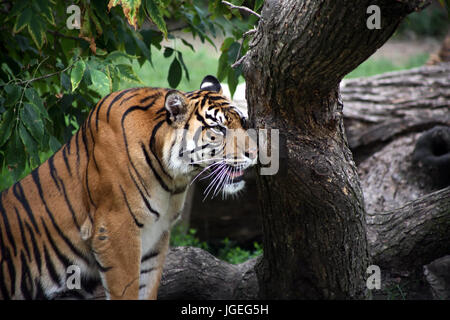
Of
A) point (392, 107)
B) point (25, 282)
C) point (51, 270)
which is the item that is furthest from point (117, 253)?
point (392, 107)

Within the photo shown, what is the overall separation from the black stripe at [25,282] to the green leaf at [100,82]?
3.20 ft

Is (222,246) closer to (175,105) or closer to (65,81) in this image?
(65,81)

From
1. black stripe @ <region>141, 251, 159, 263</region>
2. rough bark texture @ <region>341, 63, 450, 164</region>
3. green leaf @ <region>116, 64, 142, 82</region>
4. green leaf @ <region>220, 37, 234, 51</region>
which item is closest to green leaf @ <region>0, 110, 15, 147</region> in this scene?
green leaf @ <region>116, 64, 142, 82</region>

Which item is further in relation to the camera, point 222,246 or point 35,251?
point 222,246

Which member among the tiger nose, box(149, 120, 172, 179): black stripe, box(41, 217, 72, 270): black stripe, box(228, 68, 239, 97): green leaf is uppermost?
box(228, 68, 239, 97): green leaf

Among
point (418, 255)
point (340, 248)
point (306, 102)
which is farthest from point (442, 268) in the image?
point (306, 102)

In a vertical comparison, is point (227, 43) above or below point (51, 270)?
above

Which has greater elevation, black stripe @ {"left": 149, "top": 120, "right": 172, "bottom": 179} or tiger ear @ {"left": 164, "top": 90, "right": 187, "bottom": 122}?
tiger ear @ {"left": 164, "top": 90, "right": 187, "bottom": 122}

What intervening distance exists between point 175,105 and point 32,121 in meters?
0.83

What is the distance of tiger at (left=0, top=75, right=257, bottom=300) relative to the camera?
9.62 feet

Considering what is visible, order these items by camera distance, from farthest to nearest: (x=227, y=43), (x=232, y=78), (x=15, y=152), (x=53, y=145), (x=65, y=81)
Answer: (x=227, y=43) → (x=232, y=78) → (x=53, y=145) → (x=65, y=81) → (x=15, y=152)

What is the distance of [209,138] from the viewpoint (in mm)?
2908

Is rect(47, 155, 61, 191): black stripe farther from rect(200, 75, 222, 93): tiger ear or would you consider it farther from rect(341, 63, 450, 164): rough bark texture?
rect(341, 63, 450, 164): rough bark texture
